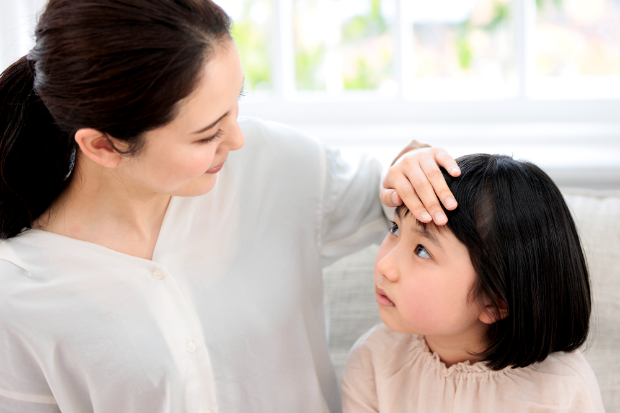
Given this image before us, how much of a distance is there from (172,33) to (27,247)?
49 cm

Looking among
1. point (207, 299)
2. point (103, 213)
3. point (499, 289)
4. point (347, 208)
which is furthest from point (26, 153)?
point (499, 289)

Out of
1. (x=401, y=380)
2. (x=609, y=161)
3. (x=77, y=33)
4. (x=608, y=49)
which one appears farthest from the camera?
(x=608, y=49)

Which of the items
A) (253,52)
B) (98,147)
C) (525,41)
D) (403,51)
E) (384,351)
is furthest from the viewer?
(253,52)

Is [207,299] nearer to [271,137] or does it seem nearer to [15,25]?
[271,137]

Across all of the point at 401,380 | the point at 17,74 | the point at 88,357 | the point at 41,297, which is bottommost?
the point at 401,380

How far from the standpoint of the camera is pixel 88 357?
97 centimetres

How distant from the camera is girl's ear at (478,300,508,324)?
0.96m

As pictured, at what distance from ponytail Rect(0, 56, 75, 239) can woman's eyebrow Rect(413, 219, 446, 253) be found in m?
0.64

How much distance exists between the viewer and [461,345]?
1059 millimetres

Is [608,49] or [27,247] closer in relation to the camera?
[27,247]

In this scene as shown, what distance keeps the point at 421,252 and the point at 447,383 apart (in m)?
0.27

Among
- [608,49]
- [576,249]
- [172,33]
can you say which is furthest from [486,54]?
[172,33]

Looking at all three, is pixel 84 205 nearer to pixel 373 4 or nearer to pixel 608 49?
pixel 373 4

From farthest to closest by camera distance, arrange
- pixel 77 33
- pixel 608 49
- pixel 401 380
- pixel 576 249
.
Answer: pixel 608 49, pixel 401 380, pixel 576 249, pixel 77 33
